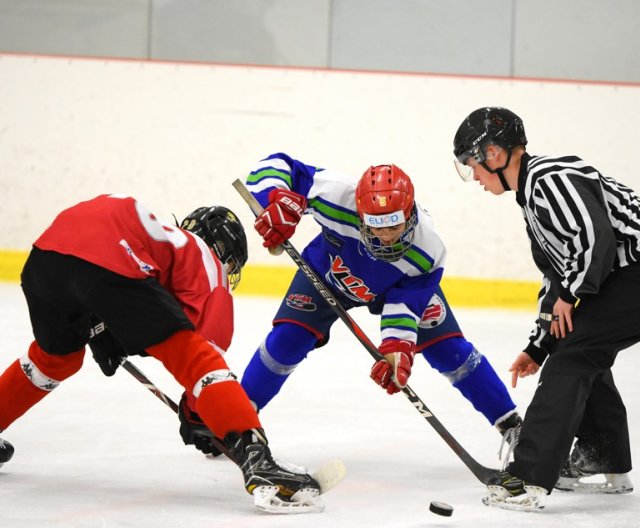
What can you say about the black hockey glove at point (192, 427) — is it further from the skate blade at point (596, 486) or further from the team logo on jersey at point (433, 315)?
the skate blade at point (596, 486)

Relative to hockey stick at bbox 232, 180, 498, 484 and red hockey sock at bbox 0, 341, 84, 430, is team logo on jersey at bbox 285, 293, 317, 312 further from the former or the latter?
red hockey sock at bbox 0, 341, 84, 430

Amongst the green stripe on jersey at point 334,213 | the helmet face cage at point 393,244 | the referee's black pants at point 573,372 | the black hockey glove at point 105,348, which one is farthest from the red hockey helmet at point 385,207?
the black hockey glove at point 105,348

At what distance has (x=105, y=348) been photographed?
102 inches

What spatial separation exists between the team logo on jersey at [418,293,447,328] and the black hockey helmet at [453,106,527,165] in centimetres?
52

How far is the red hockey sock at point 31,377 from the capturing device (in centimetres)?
255

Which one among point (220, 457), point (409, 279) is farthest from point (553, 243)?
point (220, 457)

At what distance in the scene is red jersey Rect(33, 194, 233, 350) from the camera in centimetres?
231

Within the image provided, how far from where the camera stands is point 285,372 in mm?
2994

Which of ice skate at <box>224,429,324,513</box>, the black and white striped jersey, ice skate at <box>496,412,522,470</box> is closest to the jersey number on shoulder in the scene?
ice skate at <box>224,429,324,513</box>

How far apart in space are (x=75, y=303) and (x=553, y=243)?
1.13m

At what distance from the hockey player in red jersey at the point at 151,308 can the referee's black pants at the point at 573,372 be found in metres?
0.52

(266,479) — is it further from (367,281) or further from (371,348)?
(367,281)

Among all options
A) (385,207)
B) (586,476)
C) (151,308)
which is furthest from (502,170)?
(151,308)

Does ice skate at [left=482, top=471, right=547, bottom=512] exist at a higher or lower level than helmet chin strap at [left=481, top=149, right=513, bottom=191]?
lower
